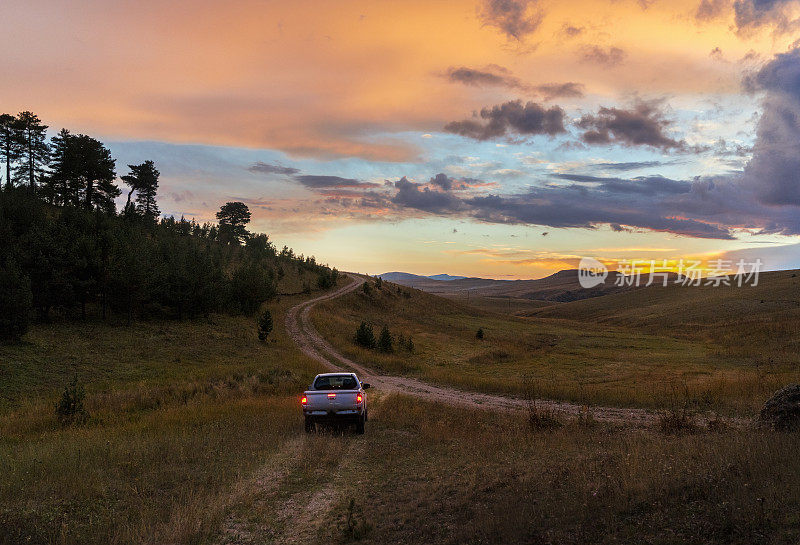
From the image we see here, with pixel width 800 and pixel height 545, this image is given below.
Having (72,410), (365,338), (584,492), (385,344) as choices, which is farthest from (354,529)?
(365,338)

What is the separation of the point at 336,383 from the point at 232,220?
9666cm

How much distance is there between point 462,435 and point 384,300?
68.1 metres

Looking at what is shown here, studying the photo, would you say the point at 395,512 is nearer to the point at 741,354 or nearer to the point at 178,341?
the point at 178,341

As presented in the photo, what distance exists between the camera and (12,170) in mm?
59500

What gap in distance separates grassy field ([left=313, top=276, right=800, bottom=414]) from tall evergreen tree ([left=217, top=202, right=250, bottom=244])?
4159cm

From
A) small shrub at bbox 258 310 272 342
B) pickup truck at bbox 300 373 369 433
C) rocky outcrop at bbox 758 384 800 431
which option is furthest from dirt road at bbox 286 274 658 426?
pickup truck at bbox 300 373 369 433

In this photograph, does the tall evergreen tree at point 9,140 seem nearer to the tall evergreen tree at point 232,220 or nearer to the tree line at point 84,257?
the tree line at point 84,257

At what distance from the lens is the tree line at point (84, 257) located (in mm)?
31406

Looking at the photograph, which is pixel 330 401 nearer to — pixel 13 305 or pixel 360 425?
pixel 360 425

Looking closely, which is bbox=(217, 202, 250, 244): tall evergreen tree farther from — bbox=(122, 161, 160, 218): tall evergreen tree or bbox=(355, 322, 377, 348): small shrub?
bbox=(355, 322, 377, 348): small shrub

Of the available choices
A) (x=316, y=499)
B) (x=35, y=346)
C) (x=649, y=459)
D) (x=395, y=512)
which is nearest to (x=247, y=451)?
(x=316, y=499)

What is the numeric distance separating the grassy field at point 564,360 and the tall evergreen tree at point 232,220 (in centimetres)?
4159

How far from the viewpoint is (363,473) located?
1064 centimetres

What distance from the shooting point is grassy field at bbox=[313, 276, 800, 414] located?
22344 millimetres
